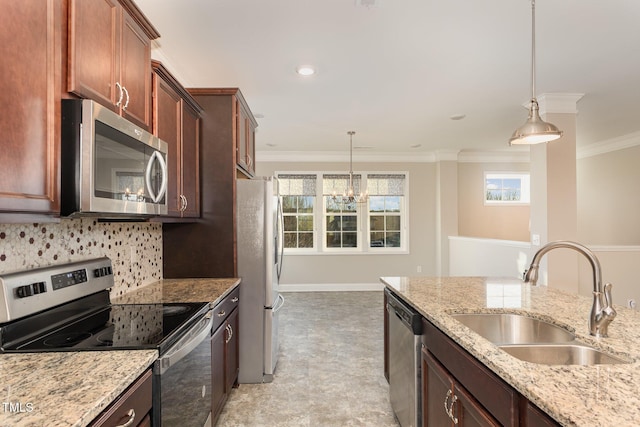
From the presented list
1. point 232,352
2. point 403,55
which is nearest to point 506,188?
point 403,55

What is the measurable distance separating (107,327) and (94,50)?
3.86 feet

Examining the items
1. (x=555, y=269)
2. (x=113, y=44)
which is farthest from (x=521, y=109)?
(x=113, y=44)

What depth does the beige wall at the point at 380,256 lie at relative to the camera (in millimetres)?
6562

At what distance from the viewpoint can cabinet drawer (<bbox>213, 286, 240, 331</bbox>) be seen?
7.01 ft

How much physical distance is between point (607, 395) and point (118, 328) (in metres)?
1.76

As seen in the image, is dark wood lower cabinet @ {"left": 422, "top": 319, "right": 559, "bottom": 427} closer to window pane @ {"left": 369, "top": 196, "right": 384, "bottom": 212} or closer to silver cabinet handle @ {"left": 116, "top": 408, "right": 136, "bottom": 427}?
silver cabinet handle @ {"left": 116, "top": 408, "right": 136, "bottom": 427}

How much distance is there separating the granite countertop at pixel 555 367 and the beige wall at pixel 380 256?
4280mm

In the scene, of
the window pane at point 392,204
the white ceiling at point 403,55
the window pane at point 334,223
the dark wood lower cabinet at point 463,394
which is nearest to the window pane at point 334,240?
the window pane at point 334,223

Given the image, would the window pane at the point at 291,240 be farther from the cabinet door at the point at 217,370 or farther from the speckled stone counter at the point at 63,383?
the speckled stone counter at the point at 63,383

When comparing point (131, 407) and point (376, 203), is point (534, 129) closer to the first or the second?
point (131, 407)

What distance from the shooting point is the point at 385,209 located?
6.74m

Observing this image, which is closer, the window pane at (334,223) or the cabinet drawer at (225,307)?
the cabinet drawer at (225,307)

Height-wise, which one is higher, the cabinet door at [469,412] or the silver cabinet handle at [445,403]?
the cabinet door at [469,412]

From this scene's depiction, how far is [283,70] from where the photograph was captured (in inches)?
115
